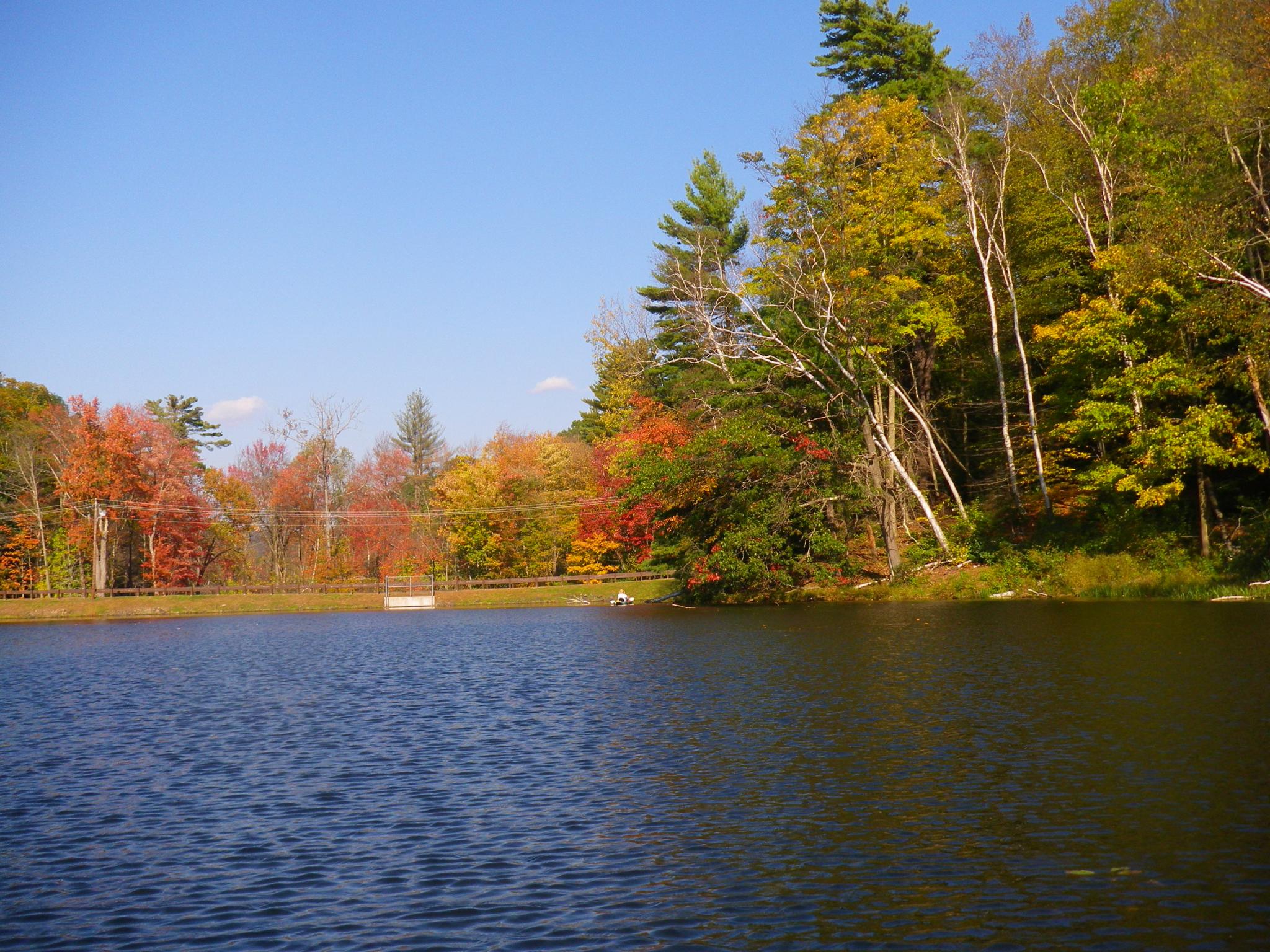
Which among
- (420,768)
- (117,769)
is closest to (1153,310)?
(420,768)

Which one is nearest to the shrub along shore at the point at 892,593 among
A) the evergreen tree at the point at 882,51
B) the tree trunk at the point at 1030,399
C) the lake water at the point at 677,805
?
the tree trunk at the point at 1030,399

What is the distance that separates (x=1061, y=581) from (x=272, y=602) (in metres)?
45.1

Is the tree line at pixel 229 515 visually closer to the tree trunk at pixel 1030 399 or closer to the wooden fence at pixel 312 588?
the wooden fence at pixel 312 588

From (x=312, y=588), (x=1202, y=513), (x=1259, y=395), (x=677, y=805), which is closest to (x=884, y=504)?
(x=1202, y=513)

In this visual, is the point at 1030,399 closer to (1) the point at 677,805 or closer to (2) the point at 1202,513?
(2) the point at 1202,513

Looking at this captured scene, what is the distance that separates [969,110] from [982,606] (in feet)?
72.1

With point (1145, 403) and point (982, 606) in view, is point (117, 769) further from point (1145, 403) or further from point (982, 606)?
point (1145, 403)

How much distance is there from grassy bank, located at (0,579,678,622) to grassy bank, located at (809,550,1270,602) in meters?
16.8

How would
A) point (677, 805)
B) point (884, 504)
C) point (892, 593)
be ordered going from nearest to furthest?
point (677, 805) → point (892, 593) → point (884, 504)

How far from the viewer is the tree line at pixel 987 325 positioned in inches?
1235

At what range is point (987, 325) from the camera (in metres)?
46.6

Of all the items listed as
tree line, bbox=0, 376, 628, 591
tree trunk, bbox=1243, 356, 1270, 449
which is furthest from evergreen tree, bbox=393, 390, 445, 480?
tree trunk, bbox=1243, 356, 1270, 449

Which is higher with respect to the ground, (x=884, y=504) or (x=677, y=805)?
(x=884, y=504)

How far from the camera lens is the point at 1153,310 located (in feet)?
107
